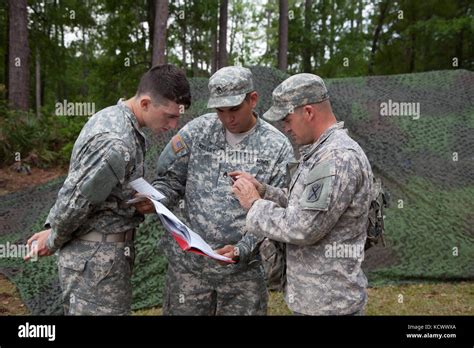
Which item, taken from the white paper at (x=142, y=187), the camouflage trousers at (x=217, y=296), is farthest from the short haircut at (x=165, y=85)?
the camouflage trousers at (x=217, y=296)

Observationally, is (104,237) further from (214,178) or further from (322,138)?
(322,138)

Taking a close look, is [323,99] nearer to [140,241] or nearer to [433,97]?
[140,241]

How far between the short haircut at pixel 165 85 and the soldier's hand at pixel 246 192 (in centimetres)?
43

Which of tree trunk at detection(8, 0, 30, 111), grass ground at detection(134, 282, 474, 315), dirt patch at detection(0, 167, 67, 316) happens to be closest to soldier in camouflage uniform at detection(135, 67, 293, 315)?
grass ground at detection(134, 282, 474, 315)

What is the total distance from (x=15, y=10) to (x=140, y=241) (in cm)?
618

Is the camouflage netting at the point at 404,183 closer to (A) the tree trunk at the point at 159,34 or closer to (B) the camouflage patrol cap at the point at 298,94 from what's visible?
(B) the camouflage patrol cap at the point at 298,94

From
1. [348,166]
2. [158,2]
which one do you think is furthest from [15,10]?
[348,166]

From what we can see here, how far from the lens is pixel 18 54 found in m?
8.78

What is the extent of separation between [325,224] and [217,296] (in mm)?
931

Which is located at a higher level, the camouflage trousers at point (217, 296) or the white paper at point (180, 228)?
the white paper at point (180, 228)

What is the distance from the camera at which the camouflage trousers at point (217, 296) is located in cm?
251

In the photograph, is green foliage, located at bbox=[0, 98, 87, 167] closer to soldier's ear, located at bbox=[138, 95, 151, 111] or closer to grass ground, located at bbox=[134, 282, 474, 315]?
grass ground, located at bbox=[134, 282, 474, 315]

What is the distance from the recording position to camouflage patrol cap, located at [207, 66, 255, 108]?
2371 millimetres

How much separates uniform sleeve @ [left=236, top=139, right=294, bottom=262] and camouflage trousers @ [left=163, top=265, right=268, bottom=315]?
0.22 m
